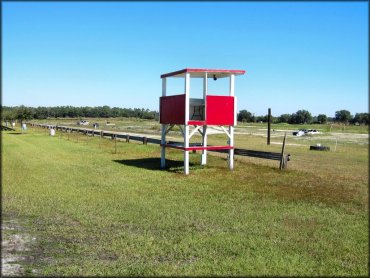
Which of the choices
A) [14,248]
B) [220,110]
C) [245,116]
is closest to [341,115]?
[14,248]

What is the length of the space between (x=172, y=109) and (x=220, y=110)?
2.37 metres

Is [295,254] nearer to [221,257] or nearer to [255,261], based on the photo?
[255,261]

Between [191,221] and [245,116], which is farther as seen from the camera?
[245,116]

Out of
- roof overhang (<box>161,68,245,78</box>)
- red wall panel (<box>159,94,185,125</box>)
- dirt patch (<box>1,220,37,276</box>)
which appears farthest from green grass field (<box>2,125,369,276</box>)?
roof overhang (<box>161,68,245,78</box>)

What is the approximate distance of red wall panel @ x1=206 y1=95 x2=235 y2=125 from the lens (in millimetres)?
18078

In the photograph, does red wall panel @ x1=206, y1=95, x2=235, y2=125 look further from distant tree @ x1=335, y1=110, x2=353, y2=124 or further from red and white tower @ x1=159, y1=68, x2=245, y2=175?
distant tree @ x1=335, y1=110, x2=353, y2=124

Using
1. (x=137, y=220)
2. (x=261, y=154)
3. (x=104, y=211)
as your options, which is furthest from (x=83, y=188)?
(x=261, y=154)

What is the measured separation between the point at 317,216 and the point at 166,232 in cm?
404

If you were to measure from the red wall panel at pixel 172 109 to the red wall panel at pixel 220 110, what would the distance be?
125 cm

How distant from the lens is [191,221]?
28.8 feet

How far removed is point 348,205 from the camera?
423 inches

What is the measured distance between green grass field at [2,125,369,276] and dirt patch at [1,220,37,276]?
6.0 inches

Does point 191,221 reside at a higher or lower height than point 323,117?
lower

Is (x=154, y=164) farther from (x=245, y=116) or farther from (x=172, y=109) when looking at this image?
(x=245, y=116)
